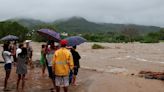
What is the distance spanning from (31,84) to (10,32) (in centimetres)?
5487

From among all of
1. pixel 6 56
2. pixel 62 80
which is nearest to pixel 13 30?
pixel 6 56

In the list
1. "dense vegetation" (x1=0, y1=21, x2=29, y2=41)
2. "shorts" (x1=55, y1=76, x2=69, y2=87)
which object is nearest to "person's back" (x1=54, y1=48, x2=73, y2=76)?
"shorts" (x1=55, y1=76, x2=69, y2=87)

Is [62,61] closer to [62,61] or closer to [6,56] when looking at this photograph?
[62,61]

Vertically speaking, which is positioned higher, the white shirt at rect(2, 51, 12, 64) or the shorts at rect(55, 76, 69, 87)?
the white shirt at rect(2, 51, 12, 64)

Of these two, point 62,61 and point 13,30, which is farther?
point 13,30

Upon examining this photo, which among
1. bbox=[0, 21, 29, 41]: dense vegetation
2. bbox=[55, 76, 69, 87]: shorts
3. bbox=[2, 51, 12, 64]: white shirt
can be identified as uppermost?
bbox=[2, 51, 12, 64]: white shirt

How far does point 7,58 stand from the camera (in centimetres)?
1223

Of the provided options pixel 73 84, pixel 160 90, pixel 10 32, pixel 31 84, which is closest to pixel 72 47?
pixel 73 84

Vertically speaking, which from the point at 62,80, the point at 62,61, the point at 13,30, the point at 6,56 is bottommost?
the point at 13,30

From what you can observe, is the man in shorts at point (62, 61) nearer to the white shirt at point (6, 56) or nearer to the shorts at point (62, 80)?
the shorts at point (62, 80)

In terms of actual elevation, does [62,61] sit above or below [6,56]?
above

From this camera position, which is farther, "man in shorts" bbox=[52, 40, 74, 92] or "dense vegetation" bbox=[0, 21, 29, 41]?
"dense vegetation" bbox=[0, 21, 29, 41]

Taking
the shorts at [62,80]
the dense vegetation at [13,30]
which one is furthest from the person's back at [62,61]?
the dense vegetation at [13,30]

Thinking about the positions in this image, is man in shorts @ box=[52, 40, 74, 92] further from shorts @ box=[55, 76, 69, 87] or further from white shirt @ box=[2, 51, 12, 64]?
white shirt @ box=[2, 51, 12, 64]
